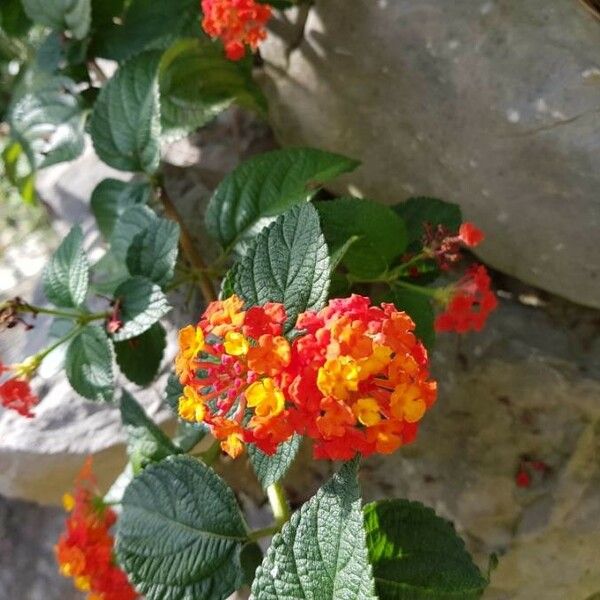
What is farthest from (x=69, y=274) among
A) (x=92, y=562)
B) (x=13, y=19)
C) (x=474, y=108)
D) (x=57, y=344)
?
(x=13, y=19)

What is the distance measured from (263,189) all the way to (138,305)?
232mm

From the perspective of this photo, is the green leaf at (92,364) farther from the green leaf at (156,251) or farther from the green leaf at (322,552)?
the green leaf at (322,552)

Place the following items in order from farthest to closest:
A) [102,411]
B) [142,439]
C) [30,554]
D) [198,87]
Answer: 1. [30,554]
2. [102,411]
3. [198,87]
4. [142,439]

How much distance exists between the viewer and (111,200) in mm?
1232

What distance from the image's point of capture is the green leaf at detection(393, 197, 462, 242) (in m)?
1.05

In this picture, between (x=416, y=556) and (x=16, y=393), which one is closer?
(x=416, y=556)

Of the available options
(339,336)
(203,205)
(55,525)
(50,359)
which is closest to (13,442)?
(55,525)

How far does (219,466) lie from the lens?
1410 mm

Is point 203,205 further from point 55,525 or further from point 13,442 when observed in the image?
point 55,525

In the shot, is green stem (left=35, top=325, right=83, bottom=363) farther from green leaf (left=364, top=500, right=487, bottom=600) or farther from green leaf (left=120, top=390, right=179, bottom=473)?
green leaf (left=364, top=500, right=487, bottom=600)

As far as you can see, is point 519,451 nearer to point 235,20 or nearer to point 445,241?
point 445,241

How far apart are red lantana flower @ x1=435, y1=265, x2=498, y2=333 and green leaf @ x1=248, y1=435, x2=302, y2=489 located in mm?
354

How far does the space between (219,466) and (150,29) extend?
0.77 metres

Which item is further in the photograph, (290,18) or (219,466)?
(219,466)
